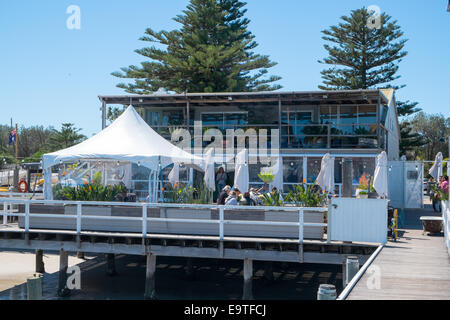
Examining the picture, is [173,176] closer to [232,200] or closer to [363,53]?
[232,200]

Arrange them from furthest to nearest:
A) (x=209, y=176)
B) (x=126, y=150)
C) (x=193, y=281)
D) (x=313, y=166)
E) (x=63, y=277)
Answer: (x=313, y=166)
(x=193, y=281)
(x=209, y=176)
(x=126, y=150)
(x=63, y=277)

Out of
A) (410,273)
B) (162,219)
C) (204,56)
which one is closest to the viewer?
(410,273)

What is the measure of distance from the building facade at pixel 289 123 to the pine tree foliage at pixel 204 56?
7.44 metres

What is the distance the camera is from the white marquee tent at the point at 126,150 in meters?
12.8

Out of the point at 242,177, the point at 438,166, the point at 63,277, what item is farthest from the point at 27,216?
the point at 438,166

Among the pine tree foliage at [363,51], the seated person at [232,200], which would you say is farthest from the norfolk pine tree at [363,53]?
the seated person at [232,200]

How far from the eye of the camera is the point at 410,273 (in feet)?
27.0

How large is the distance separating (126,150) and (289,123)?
10354 millimetres

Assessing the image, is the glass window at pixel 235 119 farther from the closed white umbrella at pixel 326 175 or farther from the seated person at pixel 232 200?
the seated person at pixel 232 200

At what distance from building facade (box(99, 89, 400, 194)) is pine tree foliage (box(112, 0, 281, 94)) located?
7444 millimetres

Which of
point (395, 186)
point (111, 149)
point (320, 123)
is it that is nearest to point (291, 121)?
point (320, 123)

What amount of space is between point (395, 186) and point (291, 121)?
213 inches
